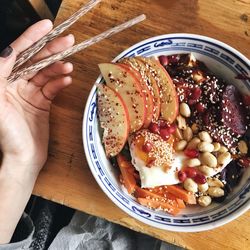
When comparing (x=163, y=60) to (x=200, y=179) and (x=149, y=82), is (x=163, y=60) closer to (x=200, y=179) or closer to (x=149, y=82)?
(x=149, y=82)

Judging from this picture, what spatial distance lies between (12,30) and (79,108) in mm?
672

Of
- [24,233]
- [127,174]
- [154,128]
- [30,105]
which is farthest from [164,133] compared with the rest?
[24,233]

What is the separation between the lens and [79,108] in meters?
1.16

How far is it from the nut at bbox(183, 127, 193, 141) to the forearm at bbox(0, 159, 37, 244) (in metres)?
0.36

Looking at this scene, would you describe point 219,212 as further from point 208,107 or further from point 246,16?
point 246,16

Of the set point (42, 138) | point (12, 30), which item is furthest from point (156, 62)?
point (12, 30)

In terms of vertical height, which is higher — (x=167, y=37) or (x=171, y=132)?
(x=167, y=37)

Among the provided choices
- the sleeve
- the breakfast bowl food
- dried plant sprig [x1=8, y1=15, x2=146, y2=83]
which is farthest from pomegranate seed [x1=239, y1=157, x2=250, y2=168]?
the sleeve

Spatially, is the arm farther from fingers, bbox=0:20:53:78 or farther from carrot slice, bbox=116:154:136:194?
carrot slice, bbox=116:154:136:194

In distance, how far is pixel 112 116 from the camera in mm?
1062

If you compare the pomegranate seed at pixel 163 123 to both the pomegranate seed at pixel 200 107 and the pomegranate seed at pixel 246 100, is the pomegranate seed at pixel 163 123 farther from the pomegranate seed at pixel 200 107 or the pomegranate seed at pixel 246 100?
the pomegranate seed at pixel 246 100

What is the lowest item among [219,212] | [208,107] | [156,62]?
[219,212]

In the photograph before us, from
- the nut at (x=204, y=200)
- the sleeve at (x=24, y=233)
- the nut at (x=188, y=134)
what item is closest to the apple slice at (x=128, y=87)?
the nut at (x=188, y=134)

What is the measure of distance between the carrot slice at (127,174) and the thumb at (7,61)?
0.32 metres
